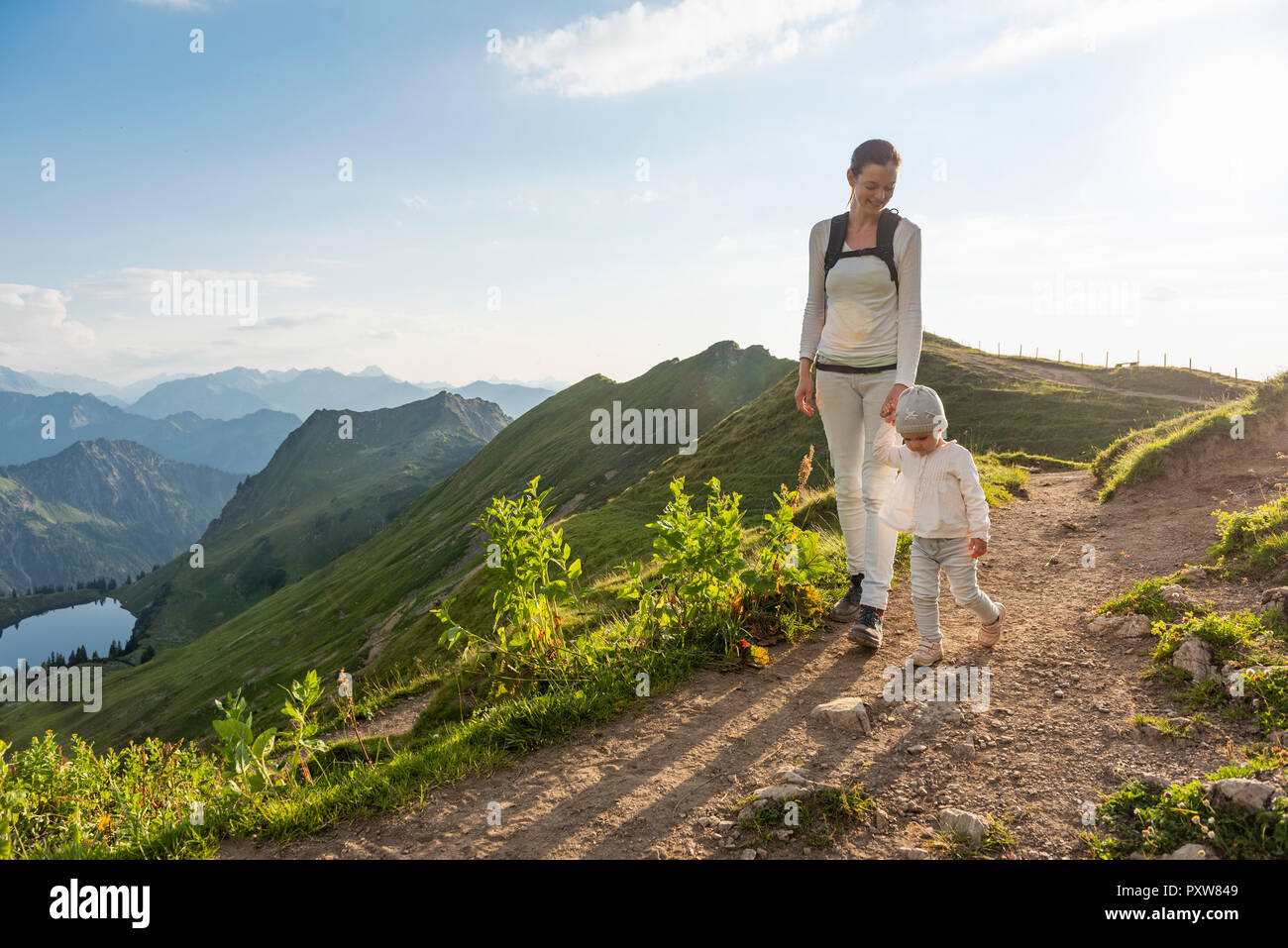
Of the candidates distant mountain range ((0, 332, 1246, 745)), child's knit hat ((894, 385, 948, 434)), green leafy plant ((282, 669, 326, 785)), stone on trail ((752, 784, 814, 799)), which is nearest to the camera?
stone on trail ((752, 784, 814, 799))

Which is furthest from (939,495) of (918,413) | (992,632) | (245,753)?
(245,753)

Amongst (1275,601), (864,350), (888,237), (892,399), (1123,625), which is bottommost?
(1123,625)

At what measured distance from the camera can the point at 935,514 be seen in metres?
6.05

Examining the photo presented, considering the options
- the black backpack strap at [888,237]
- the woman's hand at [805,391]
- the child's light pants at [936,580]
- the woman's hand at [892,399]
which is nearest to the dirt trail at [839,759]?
the child's light pants at [936,580]

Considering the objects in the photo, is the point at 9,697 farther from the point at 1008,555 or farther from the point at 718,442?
the point at 1008,555

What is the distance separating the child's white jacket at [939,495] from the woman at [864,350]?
0.47 m

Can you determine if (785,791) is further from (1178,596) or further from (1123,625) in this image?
(1178,596)

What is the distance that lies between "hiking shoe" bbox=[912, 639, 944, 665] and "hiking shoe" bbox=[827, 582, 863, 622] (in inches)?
49.1

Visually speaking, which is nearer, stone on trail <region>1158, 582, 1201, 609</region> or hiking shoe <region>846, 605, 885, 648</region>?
stone on trail <region>1158, 582, 1201, 609</region>

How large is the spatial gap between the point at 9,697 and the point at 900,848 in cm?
17040

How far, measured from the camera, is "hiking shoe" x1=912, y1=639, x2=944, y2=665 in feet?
20.0

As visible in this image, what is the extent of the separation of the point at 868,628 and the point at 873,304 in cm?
318

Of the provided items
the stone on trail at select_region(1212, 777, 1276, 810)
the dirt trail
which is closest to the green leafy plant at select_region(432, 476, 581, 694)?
the dirt trail

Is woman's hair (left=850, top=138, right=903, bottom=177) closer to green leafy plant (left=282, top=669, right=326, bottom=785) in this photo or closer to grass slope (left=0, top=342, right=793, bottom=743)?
green leafy plant (left=282, top=669, right=326, bottom=785)
